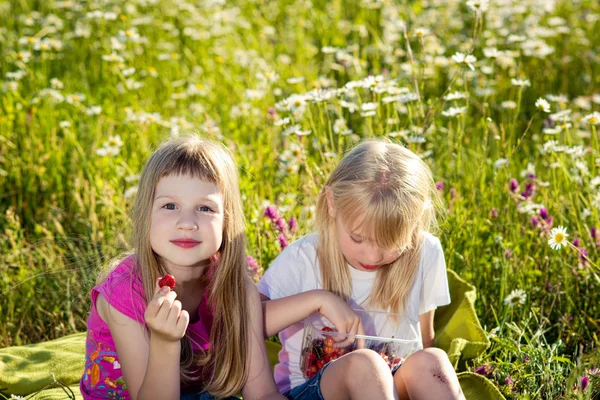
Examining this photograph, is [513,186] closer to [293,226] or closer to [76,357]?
[293,226]

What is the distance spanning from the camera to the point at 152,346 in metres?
1.93

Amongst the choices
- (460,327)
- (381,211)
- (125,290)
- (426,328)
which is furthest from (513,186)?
(125,290)

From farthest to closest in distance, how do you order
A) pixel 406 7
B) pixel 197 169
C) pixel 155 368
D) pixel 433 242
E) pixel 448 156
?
1. pixel 406 7
2. pixel 448 156
3. pixel 433 242
4. pixel 197 169
5. pixel 155 368

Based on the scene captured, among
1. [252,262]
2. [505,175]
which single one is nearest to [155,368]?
[252,262]

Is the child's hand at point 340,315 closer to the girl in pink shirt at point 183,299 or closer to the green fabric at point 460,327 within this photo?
the girl in pink shirt at point 183,299

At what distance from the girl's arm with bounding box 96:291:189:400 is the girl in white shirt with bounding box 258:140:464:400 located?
0.37m

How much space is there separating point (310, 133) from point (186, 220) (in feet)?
4.19

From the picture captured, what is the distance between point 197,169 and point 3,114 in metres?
1.95

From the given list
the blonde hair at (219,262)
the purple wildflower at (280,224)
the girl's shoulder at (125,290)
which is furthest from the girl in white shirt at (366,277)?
the girl's shoulder at (125,290)

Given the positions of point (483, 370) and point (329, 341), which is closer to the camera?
point (329, 341)

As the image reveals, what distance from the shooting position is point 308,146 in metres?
3.76

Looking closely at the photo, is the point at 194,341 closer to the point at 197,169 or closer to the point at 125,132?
the point at 197,169

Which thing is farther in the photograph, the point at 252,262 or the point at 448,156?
the point at 448,156

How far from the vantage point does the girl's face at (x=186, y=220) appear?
201 centimetres
